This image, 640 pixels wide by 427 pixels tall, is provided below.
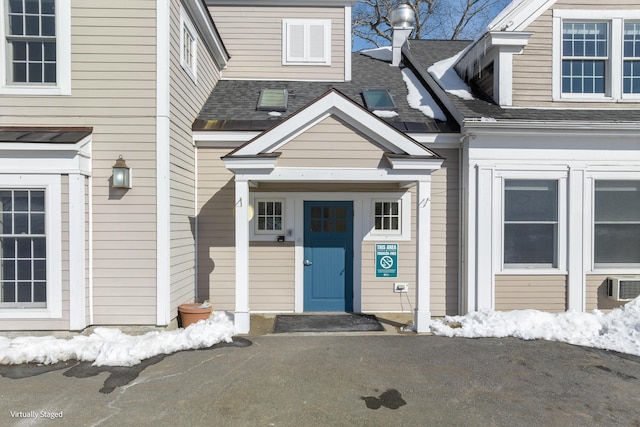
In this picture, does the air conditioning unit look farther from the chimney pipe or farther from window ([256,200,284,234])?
the chimney pipe

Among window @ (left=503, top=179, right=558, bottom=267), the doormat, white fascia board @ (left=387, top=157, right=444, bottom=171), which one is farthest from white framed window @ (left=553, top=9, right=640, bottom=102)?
the doormat

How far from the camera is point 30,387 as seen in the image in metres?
4.37

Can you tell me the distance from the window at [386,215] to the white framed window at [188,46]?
432 cm

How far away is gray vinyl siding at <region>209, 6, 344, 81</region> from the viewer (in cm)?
962

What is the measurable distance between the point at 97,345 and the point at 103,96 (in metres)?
3.71

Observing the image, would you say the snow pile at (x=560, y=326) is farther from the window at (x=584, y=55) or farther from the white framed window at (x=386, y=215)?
the window at (x=584, y=55)

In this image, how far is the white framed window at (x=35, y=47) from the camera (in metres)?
5.90

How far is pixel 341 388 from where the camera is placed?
438 centimetres

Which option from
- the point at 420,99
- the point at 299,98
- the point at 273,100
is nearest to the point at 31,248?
the point at 273,100

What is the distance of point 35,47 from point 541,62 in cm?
888

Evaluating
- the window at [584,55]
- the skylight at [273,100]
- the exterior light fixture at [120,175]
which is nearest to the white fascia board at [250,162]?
the exterior light fixture at [120,175]

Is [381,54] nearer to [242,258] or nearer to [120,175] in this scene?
[242,258]

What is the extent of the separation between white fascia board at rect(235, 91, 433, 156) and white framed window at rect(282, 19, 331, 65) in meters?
4.01

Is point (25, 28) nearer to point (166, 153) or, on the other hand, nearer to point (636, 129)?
point (166, 153)
